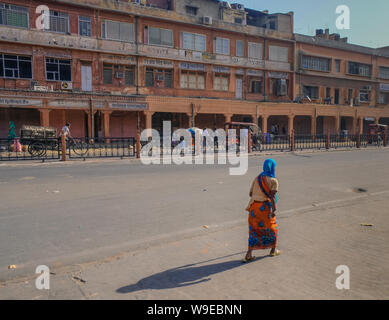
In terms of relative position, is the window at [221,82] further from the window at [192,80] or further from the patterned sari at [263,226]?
the patterned sari at [263,226]

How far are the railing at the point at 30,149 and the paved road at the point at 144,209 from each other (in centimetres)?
377

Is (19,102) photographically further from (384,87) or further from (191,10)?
(384,87)

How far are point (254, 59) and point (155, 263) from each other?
109 feet

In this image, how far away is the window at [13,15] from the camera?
2367 cm

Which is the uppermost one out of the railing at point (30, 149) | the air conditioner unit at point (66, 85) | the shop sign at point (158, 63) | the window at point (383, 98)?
the shop sign at point (158, 63)

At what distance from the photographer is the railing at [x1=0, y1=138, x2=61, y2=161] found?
16.5 m

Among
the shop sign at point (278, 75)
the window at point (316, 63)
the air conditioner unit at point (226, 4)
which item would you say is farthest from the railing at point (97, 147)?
the window at point (316, 63)

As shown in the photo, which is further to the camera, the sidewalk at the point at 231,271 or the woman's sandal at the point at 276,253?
the woman's sandal at the point at 276,253

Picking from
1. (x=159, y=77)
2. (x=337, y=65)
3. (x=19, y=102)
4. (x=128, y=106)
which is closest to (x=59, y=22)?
(x=19, y=102)

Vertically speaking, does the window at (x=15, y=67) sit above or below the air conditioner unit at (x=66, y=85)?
above

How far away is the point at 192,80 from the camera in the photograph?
3181cm

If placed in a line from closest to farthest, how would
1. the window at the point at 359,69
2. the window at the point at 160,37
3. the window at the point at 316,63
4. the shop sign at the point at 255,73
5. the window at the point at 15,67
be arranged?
the window at the point at 15,67 → the window at the point at 160,37 → the shop sign at the point at 255,73 → the window at the point at 316,63 → the window at the point at 359,69
